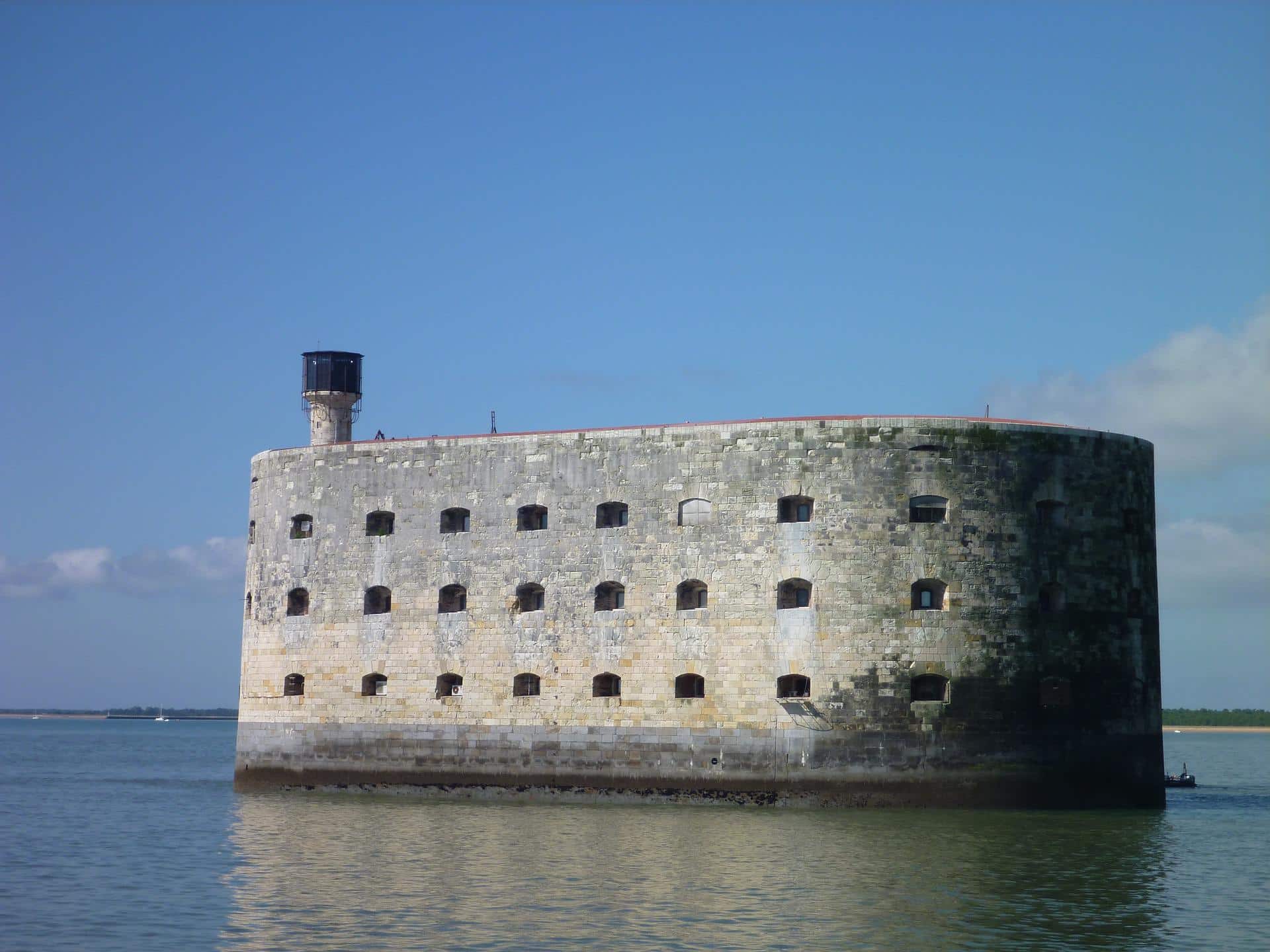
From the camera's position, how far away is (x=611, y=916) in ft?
68.0

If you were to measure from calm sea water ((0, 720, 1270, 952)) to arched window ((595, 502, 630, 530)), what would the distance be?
5.90 meters

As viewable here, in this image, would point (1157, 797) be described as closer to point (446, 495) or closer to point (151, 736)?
point (446, 495)

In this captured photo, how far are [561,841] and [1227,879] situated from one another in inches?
422

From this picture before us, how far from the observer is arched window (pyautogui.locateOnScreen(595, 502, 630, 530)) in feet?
114

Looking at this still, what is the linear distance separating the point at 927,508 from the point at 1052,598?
3.26 meters

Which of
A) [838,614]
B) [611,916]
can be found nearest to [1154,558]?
[838,614]

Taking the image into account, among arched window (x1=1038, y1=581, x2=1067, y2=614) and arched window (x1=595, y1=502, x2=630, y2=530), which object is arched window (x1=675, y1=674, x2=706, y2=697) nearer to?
arched window (x1=595, y1=502, x2=630, y2=530)

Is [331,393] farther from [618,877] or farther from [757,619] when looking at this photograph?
[618,877]

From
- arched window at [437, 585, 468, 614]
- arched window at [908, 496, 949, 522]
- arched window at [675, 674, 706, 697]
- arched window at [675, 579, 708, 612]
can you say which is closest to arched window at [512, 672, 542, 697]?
arched window at [437, 585, 468, 614]

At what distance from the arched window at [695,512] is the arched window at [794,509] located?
1511 mm

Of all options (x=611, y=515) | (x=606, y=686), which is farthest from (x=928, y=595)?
(x=606, y=686)

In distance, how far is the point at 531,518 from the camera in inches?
1411

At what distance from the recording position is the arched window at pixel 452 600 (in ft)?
119

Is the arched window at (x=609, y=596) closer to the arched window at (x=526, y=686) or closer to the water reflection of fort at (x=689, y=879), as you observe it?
the arched window at (x=526, y=686)
